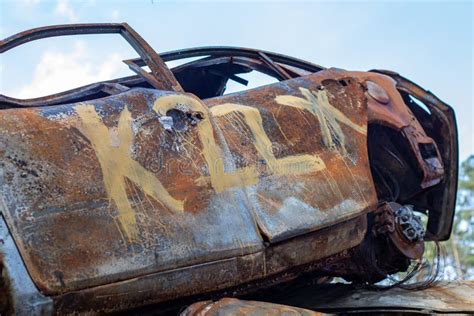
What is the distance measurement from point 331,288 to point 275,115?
4.58 feet

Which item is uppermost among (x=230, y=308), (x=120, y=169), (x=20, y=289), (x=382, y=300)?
(x=120, y=169)

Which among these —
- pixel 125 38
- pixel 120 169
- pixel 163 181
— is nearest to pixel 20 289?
pixel 120 169

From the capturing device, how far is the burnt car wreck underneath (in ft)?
8.20

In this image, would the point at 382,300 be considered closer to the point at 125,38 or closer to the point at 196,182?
the point at 196,182

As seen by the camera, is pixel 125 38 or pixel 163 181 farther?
pixel 125 38

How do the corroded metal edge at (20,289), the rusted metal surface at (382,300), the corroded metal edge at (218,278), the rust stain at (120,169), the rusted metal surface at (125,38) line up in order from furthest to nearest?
the rusted metal surface at (382,300) < the rusted metal surface at (125,38) < the rust stain at (120,169) < the corroded metal edge at (218,278) < the corroded metal edge at (20,289)

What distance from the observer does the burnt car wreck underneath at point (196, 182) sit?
2498 millimetres

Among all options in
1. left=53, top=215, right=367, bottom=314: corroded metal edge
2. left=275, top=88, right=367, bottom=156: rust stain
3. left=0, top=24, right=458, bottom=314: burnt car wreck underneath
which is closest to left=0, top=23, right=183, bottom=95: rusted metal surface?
left=0, top=24, right=458, bottom=314: burnt car wreck underneath

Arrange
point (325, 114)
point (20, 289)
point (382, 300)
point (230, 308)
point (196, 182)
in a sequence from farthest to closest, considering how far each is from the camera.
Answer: point (382, 300), point (325, 114), point (196, 182), point (230, 308), point (20, 289)

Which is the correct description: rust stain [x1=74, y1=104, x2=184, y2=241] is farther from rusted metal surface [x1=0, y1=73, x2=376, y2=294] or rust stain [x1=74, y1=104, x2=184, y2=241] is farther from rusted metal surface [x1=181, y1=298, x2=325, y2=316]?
rusted metal surface [x1=181, y1=298, x2=325, y2=316]

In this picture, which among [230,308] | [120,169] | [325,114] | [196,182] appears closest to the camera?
[230,308]

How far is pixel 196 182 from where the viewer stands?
290 cm

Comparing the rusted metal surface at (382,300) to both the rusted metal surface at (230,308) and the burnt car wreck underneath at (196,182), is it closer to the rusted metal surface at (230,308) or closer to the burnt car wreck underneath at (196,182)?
the burnt car wreck underneath at (196,182)

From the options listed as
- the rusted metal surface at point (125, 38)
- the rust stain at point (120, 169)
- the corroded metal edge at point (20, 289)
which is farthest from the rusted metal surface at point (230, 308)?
A: the rusted metal surface at point (125, 38)
